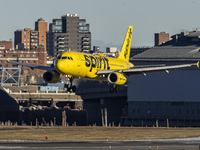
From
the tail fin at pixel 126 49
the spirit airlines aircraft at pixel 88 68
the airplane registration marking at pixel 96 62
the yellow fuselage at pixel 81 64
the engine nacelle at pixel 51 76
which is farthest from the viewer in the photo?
the tail fin at pixel 126 49

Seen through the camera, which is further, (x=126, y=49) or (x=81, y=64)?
(x=126, y=49)

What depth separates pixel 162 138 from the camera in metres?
115

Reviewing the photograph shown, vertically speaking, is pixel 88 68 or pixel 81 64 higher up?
pixel 81 64

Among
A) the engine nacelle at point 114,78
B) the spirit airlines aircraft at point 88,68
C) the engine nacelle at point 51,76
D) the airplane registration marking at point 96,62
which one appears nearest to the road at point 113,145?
the engine nacelle at point 51,76

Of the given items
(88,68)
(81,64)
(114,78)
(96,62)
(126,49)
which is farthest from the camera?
(126,49)

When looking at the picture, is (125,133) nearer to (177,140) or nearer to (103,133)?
(103,133)

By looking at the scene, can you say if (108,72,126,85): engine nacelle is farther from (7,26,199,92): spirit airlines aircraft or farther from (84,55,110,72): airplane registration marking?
(84,55,110,72): airplane registration marking

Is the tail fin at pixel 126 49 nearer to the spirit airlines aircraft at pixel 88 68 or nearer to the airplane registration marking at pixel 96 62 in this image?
the spirit airlines aircraft at pixel 88 68

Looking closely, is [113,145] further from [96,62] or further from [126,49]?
[126,49]

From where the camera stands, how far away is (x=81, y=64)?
105812 mm

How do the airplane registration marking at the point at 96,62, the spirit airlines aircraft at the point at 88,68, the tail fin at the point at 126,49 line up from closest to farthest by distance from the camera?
the spirit airlines aircraft at the point at 88,68
the airplane registration marking at the point at 96,62
the tail fin at the point at 126,49

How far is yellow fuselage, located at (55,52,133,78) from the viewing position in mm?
102625

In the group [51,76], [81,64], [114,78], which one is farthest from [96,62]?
[51,76]

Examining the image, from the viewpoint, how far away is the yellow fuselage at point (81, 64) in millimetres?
102625
